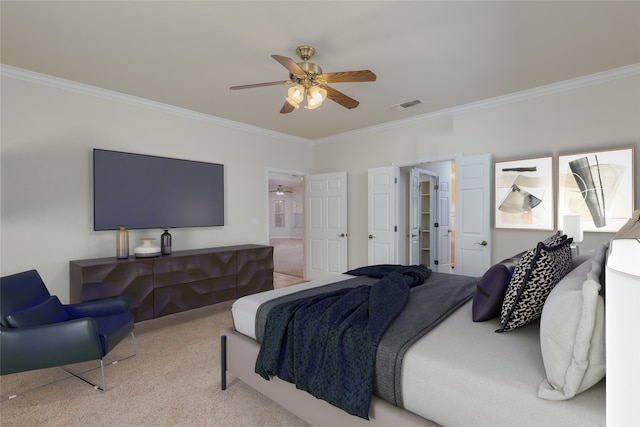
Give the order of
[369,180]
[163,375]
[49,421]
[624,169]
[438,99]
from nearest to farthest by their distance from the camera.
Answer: [49,421] → [163,375] → [624,169] → [438,99] → [369,180]

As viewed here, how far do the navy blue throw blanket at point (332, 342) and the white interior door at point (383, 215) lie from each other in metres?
2.67

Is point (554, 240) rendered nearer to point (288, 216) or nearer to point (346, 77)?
point (346, 77)

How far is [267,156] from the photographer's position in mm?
5410

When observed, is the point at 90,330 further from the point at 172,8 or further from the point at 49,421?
the point at 172,8

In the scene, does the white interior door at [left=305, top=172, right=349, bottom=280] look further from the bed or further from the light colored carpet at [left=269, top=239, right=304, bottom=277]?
the bed

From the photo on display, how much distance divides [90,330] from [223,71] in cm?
255

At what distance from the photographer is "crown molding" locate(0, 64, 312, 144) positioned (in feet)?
10.3

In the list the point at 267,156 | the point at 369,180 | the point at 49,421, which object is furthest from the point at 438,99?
the point at 49,421

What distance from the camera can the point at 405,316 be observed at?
1.89 metres

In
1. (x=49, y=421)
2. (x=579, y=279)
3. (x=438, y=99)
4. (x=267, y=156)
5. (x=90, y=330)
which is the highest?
(x=438, y=99)

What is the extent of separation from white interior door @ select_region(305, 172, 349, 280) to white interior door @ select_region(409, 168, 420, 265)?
1098mm

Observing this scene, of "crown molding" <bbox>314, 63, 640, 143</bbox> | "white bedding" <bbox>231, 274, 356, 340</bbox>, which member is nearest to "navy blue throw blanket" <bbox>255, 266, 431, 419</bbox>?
"white bedding" <bbox>231, 274, 356, 340</bbox>

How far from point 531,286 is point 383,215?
339 cm

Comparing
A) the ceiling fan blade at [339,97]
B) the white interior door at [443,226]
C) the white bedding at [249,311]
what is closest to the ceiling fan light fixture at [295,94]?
the ceiling fan blade at [339,97]
